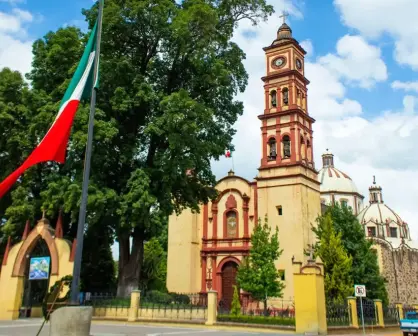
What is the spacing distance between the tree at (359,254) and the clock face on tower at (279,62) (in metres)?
12.9

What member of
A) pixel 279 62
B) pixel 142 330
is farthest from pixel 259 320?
pixel 279 62

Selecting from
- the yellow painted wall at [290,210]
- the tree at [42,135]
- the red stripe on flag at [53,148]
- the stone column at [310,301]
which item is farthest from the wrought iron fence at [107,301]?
the yellow painted wall at [290,210]

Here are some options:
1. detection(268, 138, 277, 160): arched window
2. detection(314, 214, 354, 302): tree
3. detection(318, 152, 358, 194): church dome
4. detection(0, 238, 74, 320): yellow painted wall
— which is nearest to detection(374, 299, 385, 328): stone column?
detection(314, 214, 354, 302): tree

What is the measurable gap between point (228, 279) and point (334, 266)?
400 inches

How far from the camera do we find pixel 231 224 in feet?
115

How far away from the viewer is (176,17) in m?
20.7

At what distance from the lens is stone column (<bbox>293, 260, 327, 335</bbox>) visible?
15.4 meters

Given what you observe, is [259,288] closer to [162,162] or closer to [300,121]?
[162,162]

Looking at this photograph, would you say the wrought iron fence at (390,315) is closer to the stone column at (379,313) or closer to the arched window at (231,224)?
the stone column at (379,313)

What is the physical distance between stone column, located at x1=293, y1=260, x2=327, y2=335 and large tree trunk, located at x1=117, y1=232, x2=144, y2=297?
910cm

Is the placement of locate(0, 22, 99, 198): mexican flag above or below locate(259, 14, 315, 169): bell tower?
below

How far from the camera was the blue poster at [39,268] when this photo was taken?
812 inches

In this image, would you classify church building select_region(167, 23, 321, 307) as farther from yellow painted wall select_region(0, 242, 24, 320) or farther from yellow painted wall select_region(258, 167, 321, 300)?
yellow painted wall select_region(0, 242, 24, 320)

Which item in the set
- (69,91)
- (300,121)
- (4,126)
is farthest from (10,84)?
(300,121)
